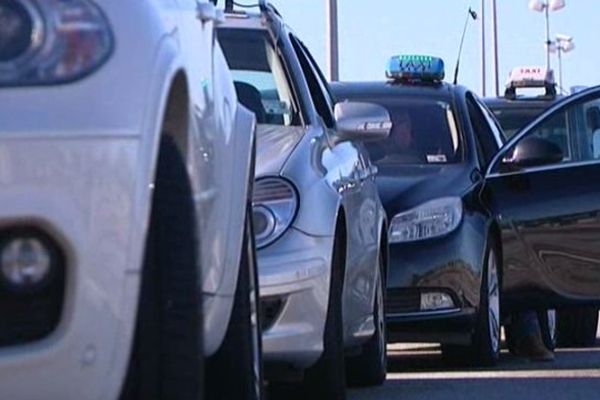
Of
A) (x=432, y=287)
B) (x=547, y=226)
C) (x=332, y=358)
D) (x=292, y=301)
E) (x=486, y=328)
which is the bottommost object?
(x=486, y=328)

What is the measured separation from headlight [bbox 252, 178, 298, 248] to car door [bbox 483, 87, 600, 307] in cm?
399

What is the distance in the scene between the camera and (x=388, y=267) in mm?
9961

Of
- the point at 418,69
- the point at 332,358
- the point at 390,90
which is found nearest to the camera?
the point at 332,358

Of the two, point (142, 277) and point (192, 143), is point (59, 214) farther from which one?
point (192, 143)

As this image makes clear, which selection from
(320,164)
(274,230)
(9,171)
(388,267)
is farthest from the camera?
(388,267)

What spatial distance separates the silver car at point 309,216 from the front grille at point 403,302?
1.02 metres

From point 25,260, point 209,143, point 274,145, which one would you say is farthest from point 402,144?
point 25,260

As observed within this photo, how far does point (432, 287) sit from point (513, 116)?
6848 millimetres

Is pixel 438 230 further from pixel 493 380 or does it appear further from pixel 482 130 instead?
pixel 482 130

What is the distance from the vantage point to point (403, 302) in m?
10.2

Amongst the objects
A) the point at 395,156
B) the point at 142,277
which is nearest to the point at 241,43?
the point at 395,156

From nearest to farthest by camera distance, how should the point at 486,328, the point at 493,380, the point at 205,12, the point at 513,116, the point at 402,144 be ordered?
the point at 205,12 < the point at 493,380 < the point at 486,328 < the point at 402,144 < the point at 513,116

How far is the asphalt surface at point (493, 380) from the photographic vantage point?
8.47 m

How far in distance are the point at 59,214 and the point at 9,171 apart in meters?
0.12
